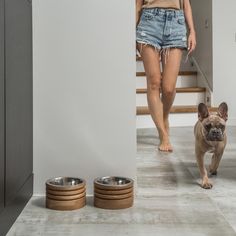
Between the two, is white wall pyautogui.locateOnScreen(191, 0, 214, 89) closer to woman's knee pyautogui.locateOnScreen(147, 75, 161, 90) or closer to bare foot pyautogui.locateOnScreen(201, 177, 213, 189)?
woman's knee pyautogui.locateOnScreen(147, 75, 161, 90)

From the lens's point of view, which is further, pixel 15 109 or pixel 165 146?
pixel 165 146

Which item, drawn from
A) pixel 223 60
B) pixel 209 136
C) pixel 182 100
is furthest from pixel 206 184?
pixel 223 60

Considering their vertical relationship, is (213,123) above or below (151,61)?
below

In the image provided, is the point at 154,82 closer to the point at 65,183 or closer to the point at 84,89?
the point at 84,89

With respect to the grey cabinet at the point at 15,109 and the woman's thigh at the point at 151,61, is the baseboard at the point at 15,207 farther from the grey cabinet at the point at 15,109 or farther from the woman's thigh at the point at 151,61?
the woman's thigh at the point at 151,61

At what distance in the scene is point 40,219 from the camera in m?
1.48

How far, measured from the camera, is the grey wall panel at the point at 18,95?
135 centimetres

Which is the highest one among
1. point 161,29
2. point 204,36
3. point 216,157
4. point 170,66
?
point 204,36

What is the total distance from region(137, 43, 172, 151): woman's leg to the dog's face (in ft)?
2.32

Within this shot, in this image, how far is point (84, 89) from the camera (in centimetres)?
175

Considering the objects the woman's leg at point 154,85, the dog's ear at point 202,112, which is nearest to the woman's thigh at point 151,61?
the woman's leg at point 154,85

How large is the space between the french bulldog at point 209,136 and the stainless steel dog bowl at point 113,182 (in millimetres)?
432

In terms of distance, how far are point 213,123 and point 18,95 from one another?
3.21ft

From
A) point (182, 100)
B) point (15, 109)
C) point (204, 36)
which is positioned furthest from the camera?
point (204, 36)
